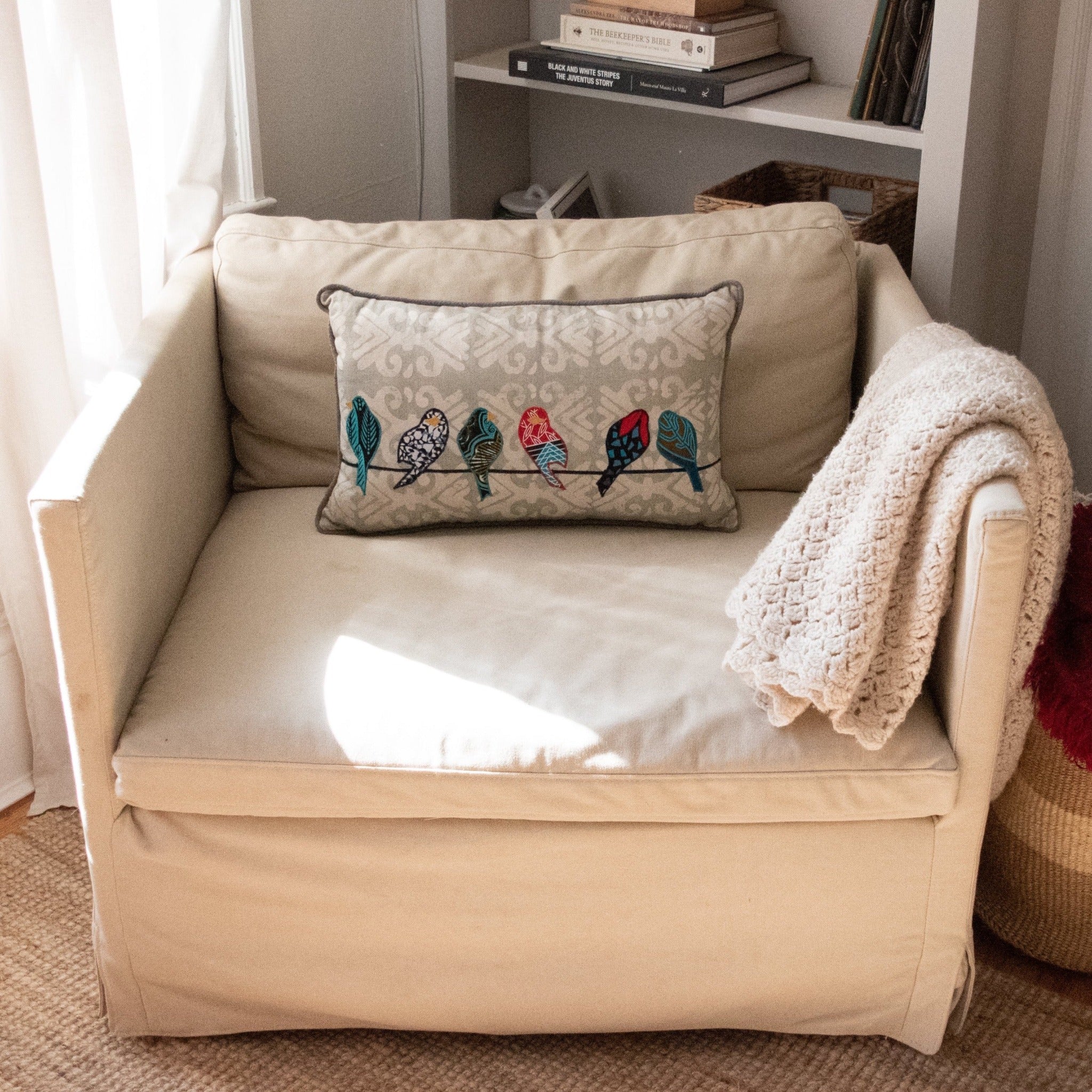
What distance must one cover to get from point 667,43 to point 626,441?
0.78 meters

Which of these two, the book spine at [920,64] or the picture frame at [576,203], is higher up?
the book spine at [920,64]

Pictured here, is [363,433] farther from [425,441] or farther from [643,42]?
[643,42]

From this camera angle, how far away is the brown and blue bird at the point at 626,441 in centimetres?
153

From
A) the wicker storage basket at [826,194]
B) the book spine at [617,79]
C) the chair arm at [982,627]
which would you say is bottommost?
the chair arm at [982,627]

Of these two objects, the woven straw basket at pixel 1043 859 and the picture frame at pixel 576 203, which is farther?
the picture frame at pixel 576 203

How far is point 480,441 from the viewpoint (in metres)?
1.53

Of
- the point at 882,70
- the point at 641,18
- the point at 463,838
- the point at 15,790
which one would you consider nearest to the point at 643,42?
the point at 641,18

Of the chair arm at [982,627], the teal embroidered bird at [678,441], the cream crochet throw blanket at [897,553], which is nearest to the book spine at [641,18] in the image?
the teal embroidered bird at [678,441]

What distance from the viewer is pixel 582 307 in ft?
5.13

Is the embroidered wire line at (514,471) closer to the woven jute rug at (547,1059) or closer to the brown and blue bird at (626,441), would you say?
the brown and blue bird at (626,441)

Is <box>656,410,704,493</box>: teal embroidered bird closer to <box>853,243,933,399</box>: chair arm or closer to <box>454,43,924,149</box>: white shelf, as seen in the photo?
<box>853,243,933,399</box>: chair arm

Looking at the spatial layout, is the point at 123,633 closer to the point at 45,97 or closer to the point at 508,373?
the point at 508,373

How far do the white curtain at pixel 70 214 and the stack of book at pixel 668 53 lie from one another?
1.74 feet

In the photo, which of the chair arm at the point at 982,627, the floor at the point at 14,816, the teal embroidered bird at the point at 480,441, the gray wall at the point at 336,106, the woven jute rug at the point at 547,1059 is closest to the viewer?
the chair arm at the point at 982,627
